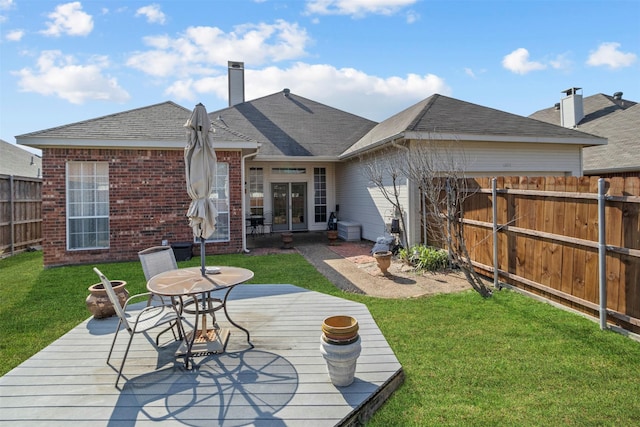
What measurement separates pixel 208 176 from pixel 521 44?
1228 centimetres

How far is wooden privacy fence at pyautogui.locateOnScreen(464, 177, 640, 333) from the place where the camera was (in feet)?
13.7

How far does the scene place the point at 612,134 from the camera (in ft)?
44.2

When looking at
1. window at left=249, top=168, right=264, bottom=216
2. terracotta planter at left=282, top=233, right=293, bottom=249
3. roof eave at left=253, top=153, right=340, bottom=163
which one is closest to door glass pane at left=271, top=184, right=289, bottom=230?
window at left=249, top=168, right=264, bottom=216

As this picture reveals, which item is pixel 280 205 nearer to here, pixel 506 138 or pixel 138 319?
pixel 506 138

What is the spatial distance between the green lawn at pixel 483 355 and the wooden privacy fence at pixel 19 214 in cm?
611

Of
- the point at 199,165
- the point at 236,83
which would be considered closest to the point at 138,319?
the point at 199,165

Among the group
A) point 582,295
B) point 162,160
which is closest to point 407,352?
point 582,295

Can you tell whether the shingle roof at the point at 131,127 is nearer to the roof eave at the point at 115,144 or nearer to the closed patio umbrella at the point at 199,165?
the roof eave at the point at 115,144

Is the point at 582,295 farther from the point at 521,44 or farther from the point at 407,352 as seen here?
the point at 521,44

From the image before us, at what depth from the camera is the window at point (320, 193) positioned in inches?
601

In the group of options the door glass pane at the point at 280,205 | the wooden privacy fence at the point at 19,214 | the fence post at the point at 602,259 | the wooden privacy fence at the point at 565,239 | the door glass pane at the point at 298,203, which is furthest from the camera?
the door glass pane at the point at 298,203

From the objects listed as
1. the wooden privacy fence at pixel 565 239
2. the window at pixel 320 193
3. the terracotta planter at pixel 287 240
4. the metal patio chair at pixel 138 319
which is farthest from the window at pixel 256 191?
the metal patio chair at pixel 138 319

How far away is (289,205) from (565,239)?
11155 millimetres

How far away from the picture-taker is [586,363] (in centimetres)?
360
